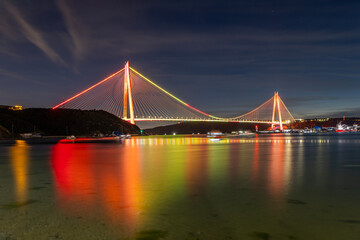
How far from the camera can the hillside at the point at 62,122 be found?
104 metres

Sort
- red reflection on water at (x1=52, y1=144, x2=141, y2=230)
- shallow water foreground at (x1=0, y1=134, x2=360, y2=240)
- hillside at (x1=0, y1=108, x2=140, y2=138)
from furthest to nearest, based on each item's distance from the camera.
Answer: hillside at (x1=0, y1=108, x2=140, y2=138) < red reflection on water at (x1=52, y1=144, x2=141, y2=230) < shallow water foreground at (x1=0, y1=134, x2=360, y2=240)

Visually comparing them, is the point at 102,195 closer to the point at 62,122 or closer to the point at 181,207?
the point at 181,207

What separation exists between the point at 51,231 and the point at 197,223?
2.93m

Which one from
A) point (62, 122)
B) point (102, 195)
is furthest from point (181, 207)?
point (62, 122)

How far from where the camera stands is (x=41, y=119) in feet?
392

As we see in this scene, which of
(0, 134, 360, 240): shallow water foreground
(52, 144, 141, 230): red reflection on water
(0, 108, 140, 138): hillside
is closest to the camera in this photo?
(0, 134, 360, 240): shallow water foreground

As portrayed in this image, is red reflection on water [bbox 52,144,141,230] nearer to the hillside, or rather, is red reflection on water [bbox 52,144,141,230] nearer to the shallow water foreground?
the shallow water foreground

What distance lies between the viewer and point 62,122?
401 feet

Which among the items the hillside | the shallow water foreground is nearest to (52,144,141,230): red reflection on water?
the shallow water foreground

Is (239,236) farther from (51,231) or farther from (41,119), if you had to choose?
(41,119)

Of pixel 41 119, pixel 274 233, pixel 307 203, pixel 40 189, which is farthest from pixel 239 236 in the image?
pixel 41 119

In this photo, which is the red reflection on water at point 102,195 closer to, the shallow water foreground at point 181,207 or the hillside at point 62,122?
the shallow water foreground at point 181,207

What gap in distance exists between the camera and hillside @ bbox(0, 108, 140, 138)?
4092 inches

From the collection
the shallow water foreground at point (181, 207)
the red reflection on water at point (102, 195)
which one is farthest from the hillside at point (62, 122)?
the shallow water foreground at point (181, 207)
